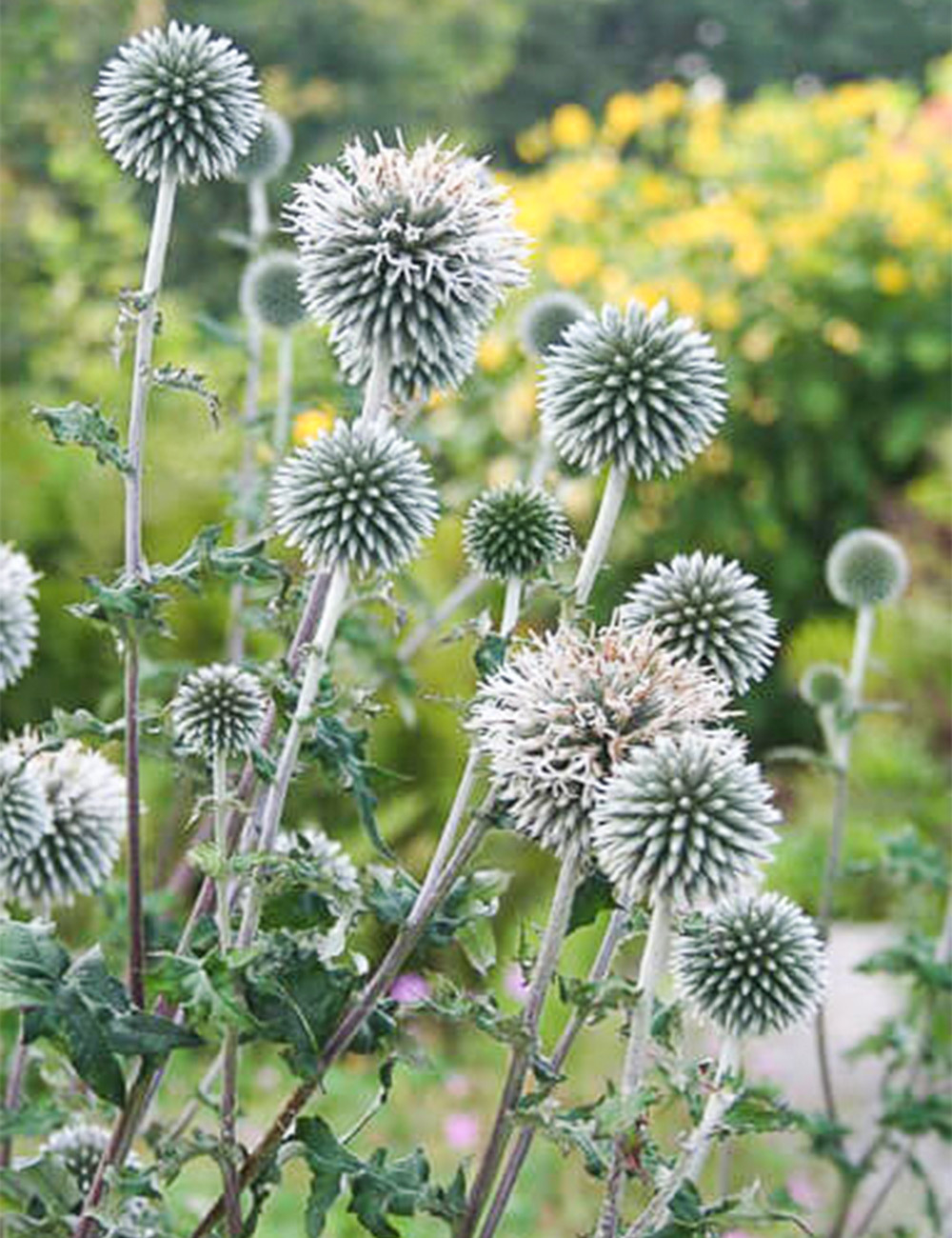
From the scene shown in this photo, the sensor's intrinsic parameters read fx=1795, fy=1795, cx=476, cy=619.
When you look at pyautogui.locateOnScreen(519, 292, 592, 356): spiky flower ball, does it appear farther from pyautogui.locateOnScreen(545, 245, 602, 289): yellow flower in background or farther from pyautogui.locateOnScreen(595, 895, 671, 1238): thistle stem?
pyautogui.locateOnScreen(545, 245, 602, 289): yellow flower in background

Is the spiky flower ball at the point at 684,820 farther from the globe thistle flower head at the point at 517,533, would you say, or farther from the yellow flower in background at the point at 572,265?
the yellow flower in background at the point at 572,265

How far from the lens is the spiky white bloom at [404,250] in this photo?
167cm

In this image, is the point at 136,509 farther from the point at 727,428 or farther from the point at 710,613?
the point at 727,428

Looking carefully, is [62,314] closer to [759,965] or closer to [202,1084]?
[202,1084]

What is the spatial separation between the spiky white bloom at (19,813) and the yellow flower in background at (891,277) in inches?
216

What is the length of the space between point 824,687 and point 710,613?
41.7 inches

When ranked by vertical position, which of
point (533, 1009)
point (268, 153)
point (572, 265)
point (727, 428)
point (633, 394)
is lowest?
point (533, 1009)

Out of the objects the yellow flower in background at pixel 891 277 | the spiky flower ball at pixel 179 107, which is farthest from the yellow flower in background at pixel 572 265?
the spiky flower ball at pixel 179 107

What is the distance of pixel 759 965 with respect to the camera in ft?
5.50

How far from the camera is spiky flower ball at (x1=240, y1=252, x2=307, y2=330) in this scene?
2734 mm

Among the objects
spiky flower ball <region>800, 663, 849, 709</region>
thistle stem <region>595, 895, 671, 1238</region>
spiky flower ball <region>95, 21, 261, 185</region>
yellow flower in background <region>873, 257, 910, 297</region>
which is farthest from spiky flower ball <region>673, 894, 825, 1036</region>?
yellow flower in background <region>873, 257, 910, 297</region>

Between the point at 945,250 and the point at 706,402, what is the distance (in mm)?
5360

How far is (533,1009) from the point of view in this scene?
1.55 meters

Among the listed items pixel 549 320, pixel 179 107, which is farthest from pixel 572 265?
pixel 179 107
